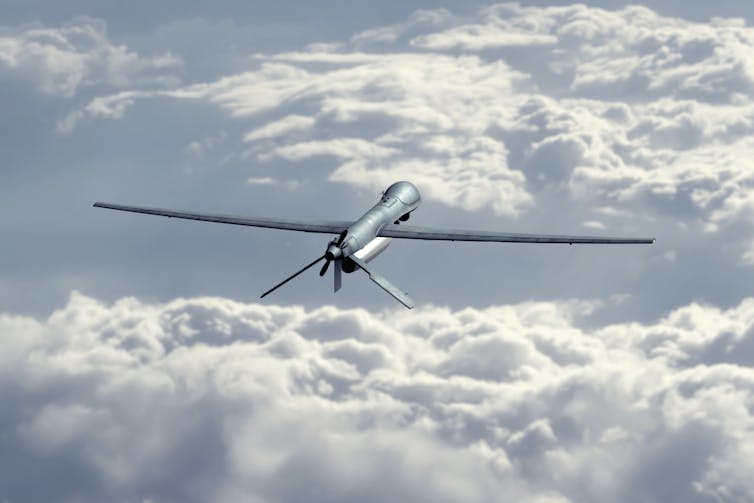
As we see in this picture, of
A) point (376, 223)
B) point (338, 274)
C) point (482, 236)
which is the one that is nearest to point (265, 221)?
point (376, 223)

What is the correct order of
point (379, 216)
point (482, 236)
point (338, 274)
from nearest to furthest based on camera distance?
point (338, 274) < point (482, 236) < point (379, 216)

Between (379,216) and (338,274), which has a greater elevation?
(379,216)

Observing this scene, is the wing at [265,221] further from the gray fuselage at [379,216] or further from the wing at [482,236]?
the wing at [482,236]

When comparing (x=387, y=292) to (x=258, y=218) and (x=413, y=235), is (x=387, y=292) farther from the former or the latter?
(x=258, y=218)

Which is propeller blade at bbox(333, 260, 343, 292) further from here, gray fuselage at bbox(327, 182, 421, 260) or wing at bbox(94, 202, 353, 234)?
wing at bbox(94, 202, 353, 234)

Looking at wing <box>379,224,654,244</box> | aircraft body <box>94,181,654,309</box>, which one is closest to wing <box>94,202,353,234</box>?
aircraft body <box>94,181,654,309</box>

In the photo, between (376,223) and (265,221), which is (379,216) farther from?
(265,221)

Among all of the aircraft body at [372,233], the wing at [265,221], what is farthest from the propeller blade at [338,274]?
the wing at [265,221]
